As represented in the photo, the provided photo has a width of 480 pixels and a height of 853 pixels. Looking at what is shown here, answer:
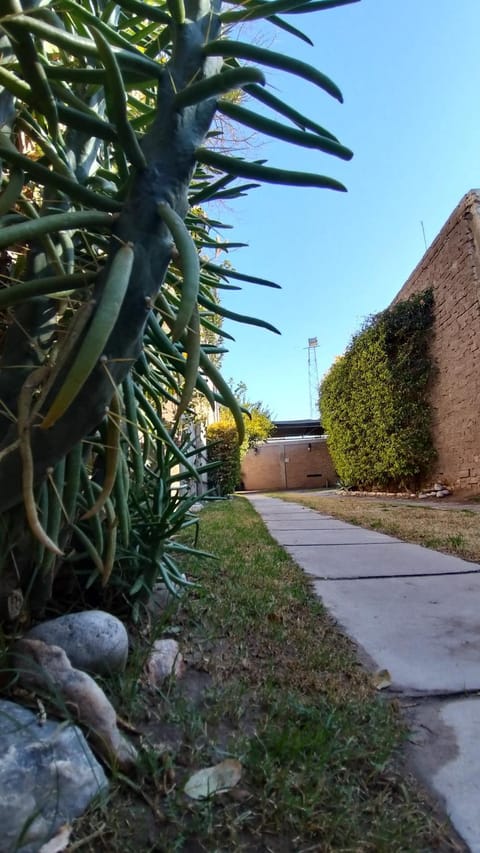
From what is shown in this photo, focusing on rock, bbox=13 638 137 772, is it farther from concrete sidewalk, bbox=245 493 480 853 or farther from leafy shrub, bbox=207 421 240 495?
leafy shrub, bbox=207 421 240 495

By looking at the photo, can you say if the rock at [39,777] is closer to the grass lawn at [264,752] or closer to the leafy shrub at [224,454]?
the grass lawn at [264,752]

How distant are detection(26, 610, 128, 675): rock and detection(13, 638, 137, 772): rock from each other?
3.0 inches

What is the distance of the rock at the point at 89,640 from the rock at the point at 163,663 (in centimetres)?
7

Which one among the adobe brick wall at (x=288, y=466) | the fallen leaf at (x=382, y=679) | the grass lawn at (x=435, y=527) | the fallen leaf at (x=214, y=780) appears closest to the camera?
the fallen leaf at (x=214, y=780)

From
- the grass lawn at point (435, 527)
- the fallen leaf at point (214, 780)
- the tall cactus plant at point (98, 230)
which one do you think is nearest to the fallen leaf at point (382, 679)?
the fallen leaf at point (214, 780)

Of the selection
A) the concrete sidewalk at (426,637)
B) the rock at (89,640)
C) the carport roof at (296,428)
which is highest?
the carport roof at (296,428)

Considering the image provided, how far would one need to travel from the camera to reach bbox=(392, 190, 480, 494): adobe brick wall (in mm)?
5926

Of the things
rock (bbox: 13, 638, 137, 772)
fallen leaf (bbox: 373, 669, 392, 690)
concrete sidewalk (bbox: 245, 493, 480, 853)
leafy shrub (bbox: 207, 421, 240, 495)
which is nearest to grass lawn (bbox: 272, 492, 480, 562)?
concrete sidewalk (bbox: 245, 493, 480, 853)

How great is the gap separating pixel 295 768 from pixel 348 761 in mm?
103

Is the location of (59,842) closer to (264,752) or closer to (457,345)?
(264,752)

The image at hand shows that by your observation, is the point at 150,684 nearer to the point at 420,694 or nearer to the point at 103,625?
the point at 103,625

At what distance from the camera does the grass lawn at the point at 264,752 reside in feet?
2.08

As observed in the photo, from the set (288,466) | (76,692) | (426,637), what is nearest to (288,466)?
(288,466)

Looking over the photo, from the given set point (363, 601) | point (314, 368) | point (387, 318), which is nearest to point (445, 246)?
point (387, 318)
